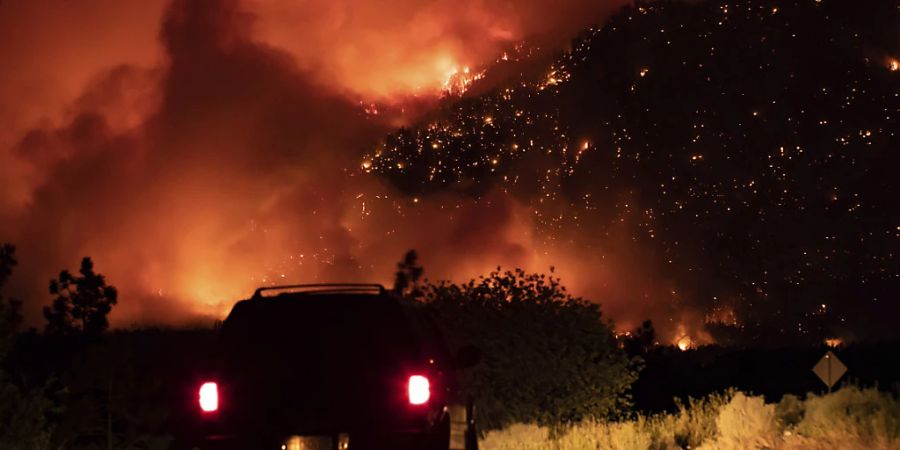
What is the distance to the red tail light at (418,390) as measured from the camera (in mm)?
11781

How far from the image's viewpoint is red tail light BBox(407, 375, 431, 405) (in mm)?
11781

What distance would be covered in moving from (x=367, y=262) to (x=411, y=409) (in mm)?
66535

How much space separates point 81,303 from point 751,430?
34.8 m

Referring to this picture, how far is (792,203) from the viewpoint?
98688mm

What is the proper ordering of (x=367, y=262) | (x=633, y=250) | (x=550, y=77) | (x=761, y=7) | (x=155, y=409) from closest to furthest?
(x=155, y=409) → (x=367, y=262) → (x=633, y=250) → (x=550, y=77) → (x=761, y=7)

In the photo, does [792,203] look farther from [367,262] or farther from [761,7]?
[367,262]

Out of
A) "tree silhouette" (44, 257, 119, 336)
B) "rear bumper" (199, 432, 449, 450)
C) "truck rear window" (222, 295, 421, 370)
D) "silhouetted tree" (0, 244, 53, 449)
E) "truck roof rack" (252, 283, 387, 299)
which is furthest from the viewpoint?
"tree silhouette" (44, 257, 119, 336)

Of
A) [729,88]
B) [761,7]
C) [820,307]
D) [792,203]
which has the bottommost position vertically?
[820,307]

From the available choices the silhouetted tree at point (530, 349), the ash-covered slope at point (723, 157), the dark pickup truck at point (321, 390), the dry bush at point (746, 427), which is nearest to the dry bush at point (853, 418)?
the dry bush at point (746, 427)

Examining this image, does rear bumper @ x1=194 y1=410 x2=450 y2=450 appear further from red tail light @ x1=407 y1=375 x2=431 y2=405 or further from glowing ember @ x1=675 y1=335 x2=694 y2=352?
glowing ember @ x1=675 y1=335 x2=694 y2=352

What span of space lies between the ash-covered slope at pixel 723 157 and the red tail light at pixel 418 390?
239ft

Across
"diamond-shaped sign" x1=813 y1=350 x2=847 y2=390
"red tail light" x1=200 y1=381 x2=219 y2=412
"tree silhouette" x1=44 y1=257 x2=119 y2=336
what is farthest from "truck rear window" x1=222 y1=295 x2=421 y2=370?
"tree silhouette" x1=44 y1=257 x2=119 y2=336

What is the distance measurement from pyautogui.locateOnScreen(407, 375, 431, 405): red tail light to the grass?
19.8 ft

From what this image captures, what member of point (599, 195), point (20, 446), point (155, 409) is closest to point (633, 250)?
point (599, 195)
